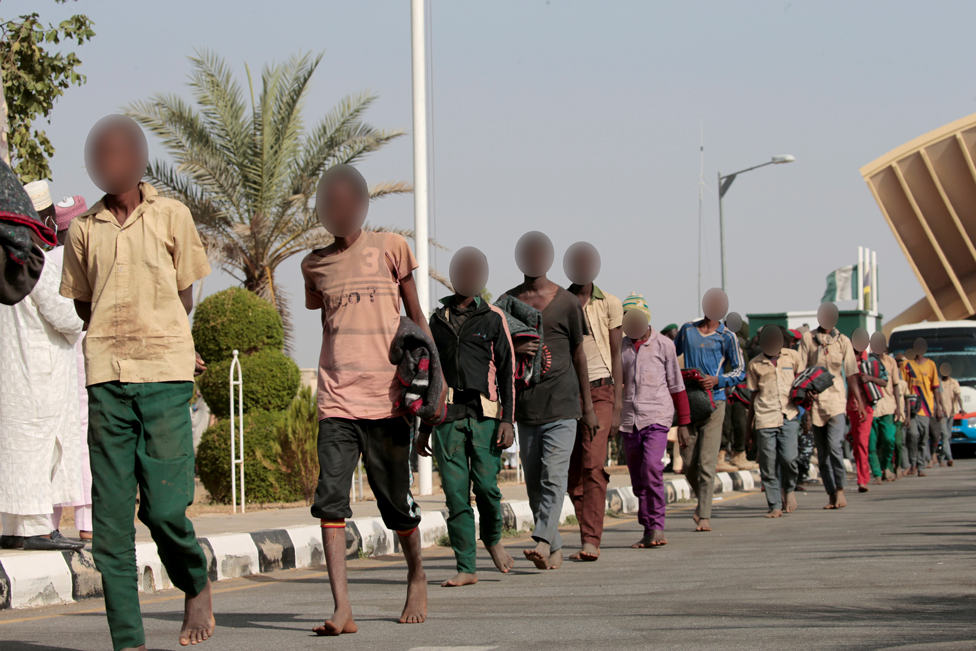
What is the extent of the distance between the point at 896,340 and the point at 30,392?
90.1ft

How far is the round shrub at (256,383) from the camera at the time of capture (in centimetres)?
1505

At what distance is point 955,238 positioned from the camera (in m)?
53.9

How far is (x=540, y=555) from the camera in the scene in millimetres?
7180

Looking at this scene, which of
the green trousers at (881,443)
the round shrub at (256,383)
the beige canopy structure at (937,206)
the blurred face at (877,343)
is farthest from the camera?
the beige canopy structure at (937,206)

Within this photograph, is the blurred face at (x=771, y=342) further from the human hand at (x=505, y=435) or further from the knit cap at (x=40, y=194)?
the knit cap at (x=40, y=194)

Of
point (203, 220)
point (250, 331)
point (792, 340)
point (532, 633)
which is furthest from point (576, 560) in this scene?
point (203, 220)

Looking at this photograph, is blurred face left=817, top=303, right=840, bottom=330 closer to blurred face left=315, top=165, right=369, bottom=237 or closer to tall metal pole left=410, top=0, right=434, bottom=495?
tall metal pole left=410, top=0, right=434, bottom=495

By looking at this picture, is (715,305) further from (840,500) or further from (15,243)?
(15,243)

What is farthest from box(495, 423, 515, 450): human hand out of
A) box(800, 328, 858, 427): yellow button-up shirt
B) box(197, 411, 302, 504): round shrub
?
box(197, 411, 302, 504): round shrub

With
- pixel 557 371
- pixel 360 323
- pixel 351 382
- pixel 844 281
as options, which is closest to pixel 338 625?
pixel 351 382

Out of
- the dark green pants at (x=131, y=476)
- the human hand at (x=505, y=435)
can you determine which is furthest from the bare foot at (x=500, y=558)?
the dark green pants at (x=131, y=476)

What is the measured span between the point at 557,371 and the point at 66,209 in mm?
3229

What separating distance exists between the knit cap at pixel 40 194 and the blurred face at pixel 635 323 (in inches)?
166

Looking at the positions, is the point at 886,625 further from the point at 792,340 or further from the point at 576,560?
the point at 792,340
